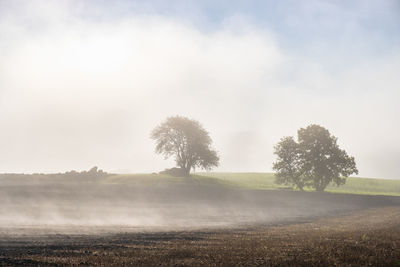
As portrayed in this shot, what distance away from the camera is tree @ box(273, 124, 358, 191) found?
78.2 m

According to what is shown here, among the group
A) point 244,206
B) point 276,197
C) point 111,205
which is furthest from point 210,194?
point 111,205

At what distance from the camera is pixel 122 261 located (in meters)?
12.3

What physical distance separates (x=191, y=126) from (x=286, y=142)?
25.8m

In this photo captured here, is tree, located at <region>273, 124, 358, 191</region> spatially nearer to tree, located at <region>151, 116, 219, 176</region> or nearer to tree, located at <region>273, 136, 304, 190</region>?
tree, located at <region>273, 136, 304, 190</region>

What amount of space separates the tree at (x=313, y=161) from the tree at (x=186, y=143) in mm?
18646

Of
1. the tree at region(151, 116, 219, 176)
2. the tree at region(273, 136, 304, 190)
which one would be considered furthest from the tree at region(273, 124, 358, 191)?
the tree at region(151, 116, 219, 176)

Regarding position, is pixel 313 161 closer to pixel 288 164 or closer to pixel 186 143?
pixel 288 164

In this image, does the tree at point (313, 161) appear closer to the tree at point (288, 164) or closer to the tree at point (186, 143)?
the tree at point (288, 164)

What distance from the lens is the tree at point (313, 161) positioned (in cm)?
7819

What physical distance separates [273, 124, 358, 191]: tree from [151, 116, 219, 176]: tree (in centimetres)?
1865

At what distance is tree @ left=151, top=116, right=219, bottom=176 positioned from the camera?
88.7m

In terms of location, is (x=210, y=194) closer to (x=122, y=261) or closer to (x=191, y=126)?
(x=191, y=126)

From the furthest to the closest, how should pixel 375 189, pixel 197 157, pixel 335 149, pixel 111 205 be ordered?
1. pixel 375 189
2. pixel 197 157
3. pixel 335 149
4. pixel 111 205

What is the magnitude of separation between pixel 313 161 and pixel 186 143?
33336 mm
